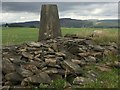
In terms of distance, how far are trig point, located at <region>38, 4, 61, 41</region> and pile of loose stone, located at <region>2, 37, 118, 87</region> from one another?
196cm

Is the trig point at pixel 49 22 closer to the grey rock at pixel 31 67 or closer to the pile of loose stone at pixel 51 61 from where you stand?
the pile of loose stone at pixel 51 61

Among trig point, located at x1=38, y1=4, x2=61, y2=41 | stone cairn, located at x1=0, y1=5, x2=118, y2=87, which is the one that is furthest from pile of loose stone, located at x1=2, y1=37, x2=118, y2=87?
trig point, located at x1=38, y1=4, x2=61, y2=41

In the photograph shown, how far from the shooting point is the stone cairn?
9.98 metres

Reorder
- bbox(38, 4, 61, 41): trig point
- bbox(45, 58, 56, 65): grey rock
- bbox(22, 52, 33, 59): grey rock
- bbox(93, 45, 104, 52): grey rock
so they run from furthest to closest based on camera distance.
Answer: bbox(38, 4, 61, 41): trig point → bbox(93, 45, 104, 52): grey rock → bbox(22, 52, 33, 59): grey rock → bbox(45, 58, 56, 65): grey rock

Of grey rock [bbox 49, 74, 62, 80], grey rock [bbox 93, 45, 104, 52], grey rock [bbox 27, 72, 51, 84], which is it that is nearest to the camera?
grey rock [bbox 27, 72, 51, 84]

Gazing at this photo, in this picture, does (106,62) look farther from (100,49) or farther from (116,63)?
(100,49)

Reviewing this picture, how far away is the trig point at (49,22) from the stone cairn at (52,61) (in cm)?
198

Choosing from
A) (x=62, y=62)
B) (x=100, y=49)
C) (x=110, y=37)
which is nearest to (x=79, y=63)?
(x=62, y=62)

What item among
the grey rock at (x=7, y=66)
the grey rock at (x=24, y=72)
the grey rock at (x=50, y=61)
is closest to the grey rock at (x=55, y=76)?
the grey rock at (x=24, y=72)

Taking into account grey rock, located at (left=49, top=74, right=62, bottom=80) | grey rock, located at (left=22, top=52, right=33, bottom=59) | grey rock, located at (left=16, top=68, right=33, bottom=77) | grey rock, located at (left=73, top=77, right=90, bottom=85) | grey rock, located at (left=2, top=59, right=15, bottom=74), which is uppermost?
grey rock, located at (left=22, top=52, right=33, bottom=59)

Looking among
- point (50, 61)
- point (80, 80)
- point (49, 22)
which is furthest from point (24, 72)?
point (49, 22)

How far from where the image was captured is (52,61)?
36.8ft

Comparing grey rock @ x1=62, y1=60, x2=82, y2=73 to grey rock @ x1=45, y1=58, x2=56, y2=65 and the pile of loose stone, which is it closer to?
the pile of loose stone

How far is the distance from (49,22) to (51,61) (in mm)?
5360
